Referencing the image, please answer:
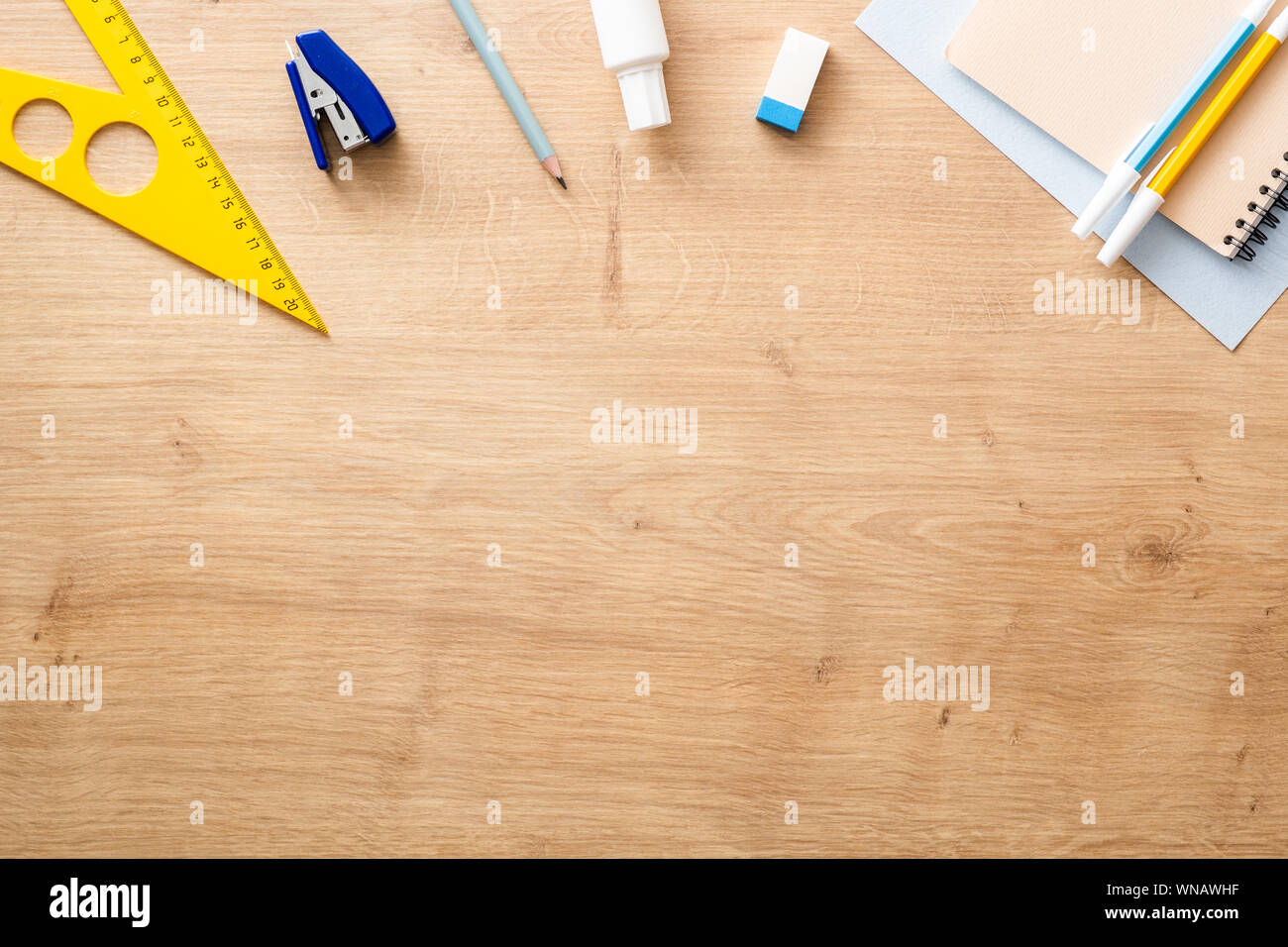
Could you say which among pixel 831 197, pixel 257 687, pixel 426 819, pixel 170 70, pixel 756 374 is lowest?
pixel 426 819

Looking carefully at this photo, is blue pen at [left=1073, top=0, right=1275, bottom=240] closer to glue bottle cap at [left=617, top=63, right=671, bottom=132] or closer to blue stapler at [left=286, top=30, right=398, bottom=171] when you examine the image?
glue bottle cap at [left=617, top=63, right=671, bottom=132]

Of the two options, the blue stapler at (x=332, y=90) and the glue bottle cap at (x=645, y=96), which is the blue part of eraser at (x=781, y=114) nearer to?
the glue bottle cap at (x=645, y=96)

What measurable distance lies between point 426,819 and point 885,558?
1.63 feet

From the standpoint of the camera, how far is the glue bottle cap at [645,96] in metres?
0.74

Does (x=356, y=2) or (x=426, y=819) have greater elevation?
(x=356, y=2)

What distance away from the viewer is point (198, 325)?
780mm

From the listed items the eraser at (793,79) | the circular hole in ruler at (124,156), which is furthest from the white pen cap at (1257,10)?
the circular hole in ruler at (124,156)

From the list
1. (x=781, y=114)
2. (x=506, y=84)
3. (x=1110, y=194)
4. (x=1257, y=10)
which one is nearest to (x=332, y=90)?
(x=506, y=84)

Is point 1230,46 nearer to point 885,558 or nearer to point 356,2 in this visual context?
point 885,558

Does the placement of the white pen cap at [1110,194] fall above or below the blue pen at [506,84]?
below

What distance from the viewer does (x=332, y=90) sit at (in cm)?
75

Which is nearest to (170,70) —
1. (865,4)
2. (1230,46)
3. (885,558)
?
(865,4)

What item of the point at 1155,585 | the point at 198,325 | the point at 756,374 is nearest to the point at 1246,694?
the point at 1155,585

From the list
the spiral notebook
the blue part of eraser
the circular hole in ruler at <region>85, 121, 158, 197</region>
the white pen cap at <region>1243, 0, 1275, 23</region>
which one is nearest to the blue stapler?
the circular hole in ruler at <region>85, 121, 158, 197</region>
